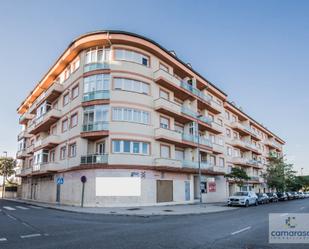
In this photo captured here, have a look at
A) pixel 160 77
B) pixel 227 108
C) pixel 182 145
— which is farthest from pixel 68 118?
pixel 227 108

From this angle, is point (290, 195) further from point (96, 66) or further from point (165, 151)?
point (96, 66)

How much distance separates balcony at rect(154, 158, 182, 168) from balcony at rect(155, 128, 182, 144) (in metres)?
2.12

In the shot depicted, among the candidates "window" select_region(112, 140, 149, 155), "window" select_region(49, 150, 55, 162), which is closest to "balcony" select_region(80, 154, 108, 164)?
"window" select_region(112, 140, 149, 155)

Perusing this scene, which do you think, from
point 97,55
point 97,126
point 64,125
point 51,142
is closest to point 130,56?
point 97,55

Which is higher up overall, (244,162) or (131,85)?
(131,85)

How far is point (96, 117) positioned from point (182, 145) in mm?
10918

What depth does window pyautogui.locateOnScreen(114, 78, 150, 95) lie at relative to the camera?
25594 millimetres

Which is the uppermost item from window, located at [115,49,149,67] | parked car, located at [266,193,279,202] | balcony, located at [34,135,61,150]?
window, located at [115,49,149,67]

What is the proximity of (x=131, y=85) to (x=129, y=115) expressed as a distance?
320 centimetres

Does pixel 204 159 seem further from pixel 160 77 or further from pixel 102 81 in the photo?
pixel 102 81

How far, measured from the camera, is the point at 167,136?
88.0ft

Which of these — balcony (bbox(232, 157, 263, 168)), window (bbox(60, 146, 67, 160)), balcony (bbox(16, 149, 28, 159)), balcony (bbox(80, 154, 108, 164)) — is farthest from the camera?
balcony (bbox(232, 157, 263, 168))

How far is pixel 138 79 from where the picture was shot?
26.5m

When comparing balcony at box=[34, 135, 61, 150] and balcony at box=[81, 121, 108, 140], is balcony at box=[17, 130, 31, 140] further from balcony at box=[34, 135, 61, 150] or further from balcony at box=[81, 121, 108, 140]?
balcony at box=[81, 121, 108, 140]
